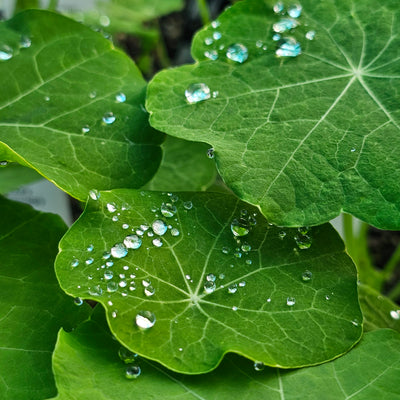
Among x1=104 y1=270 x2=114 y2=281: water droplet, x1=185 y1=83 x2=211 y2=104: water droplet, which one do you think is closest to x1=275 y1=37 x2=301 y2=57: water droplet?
x1=185 y1=83 x2=211 y2=104: water droplet

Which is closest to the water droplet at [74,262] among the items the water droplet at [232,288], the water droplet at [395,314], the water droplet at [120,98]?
the water droplet at [232,288]

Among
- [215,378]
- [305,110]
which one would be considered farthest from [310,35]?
[215,378]

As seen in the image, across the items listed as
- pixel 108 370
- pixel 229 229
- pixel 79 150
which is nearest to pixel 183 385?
pixel 108 370

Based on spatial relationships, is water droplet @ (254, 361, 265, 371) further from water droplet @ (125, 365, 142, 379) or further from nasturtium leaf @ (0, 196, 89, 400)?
nasturtium leaf @ (0, 196, 89, 400)

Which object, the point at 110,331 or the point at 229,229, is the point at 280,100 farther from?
the point at 110,331

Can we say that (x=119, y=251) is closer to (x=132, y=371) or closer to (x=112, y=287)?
(x=112, y=287)
